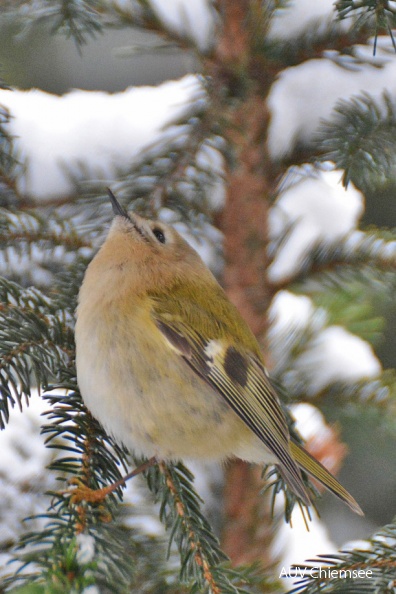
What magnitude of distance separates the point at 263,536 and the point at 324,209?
81 centimetres

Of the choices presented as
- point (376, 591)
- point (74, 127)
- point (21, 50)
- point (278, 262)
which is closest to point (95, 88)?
point (21, 50)

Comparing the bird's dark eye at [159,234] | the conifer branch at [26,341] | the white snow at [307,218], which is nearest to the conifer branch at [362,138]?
the white snow at [307,218]

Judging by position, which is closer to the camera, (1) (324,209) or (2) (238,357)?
(2) (238,357)

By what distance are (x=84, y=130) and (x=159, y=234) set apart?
32 cm

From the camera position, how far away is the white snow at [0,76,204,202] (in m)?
1.52

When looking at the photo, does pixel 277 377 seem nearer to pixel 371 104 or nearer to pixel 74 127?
pixel 371 104

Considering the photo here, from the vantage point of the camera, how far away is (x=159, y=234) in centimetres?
156

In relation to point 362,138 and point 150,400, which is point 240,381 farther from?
point 362,138

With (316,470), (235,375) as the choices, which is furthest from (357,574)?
(235,375)

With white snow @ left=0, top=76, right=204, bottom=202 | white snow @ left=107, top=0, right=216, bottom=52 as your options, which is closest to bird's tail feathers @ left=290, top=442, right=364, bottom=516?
white snow @ left=0, top=76, right=204, bottom=202

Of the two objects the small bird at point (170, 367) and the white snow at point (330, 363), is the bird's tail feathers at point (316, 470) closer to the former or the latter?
the small bird at point (170, 367)

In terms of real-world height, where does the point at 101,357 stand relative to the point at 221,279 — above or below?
below

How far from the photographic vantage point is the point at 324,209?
1.74m

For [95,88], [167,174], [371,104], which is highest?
[95,88]
